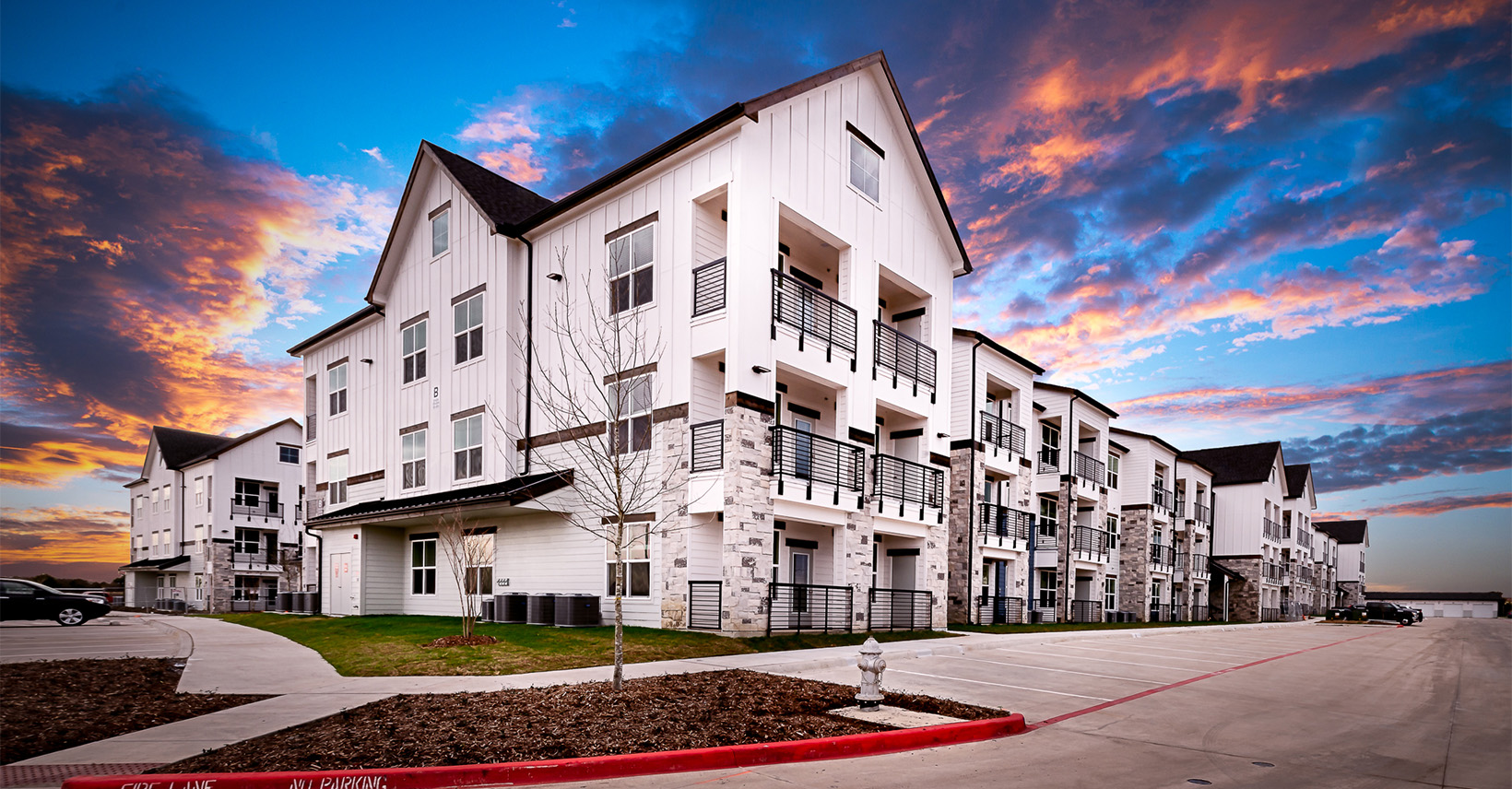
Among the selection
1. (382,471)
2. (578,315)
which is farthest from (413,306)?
(578,315)

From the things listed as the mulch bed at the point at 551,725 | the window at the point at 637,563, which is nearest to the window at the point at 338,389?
the window at the point at 637,563

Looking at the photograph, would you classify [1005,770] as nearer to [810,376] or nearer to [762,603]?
[762,603]

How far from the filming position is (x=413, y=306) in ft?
103

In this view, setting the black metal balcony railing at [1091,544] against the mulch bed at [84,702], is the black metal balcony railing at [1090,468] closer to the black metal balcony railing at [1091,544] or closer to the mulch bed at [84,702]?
the black metal balcony railing at [1091,544]

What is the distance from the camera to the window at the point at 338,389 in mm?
35719

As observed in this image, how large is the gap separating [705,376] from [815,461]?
3809 millimetres

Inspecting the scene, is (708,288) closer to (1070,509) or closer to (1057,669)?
(1057,669)

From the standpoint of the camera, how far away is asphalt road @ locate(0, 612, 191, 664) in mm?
17156

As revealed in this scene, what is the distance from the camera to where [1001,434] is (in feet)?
118

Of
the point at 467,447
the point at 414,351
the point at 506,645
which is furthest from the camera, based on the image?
the point at 414,351

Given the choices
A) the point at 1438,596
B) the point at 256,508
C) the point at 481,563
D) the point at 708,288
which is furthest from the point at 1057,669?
the point at 1438,596

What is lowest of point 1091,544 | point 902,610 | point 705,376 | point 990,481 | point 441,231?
point 1091,544

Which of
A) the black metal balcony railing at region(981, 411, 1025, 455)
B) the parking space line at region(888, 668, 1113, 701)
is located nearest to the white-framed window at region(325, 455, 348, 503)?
the black metal balcony railing at region(981, 411, 1025, 455)

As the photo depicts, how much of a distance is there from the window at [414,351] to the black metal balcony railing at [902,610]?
17.8 meters
